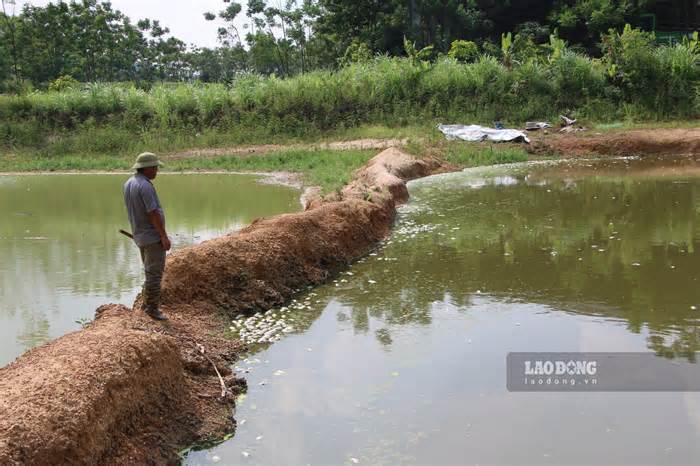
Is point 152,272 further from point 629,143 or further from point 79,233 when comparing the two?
point 629,143

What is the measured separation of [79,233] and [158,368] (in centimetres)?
761

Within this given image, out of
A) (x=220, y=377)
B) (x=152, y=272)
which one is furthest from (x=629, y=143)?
(x=220, y=377)

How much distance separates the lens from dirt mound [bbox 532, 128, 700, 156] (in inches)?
802

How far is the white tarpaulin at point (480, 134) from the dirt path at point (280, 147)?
176 centimetres

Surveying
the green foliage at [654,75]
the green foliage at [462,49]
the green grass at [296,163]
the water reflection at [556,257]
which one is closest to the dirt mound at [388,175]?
the water reflection at [556,257]

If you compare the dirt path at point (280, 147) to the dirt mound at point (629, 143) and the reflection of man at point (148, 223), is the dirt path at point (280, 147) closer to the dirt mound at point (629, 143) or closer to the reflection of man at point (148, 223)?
the dirt mound at point (629, 143)

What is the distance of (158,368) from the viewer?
16.3 feet

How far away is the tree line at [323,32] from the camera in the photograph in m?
32.2

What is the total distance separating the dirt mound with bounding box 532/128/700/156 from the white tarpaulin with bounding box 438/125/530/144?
728 mm

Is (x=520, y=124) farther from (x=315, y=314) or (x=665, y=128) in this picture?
(x=315, y=314)

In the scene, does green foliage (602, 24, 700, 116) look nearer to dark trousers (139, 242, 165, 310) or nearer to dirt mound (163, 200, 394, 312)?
dirt mound (163, 200, 394, 312)

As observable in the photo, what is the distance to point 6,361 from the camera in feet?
20.2

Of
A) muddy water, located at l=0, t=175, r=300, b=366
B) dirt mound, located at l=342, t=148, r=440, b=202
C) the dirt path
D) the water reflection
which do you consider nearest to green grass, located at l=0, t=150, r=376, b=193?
the dirt path

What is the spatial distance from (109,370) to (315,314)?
3.34m
